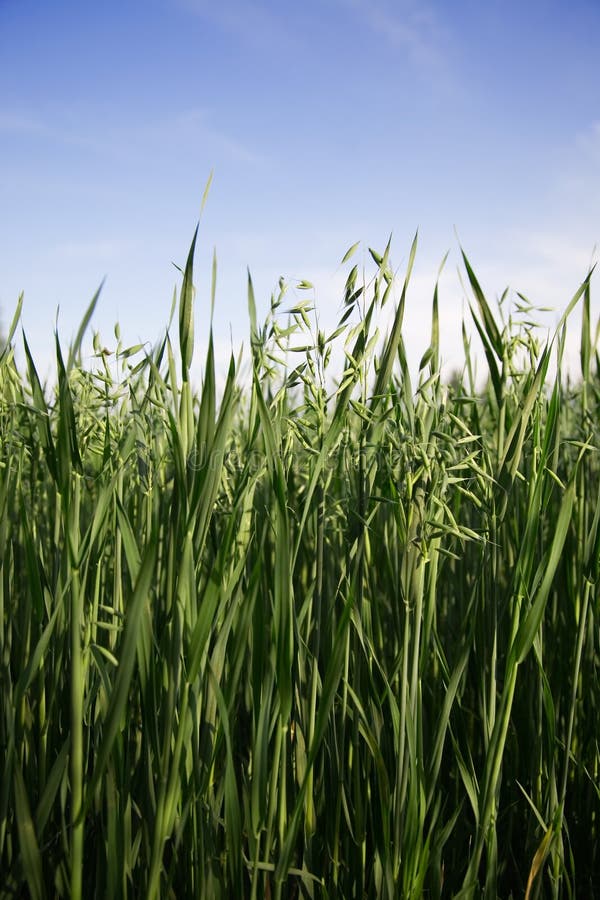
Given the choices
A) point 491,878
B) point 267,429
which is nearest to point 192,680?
point 267,429

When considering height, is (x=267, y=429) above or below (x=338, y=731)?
above

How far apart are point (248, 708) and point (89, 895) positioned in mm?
414

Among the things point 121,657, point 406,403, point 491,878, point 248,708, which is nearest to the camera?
point 121,657

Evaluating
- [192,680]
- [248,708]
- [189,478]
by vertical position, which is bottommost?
[248,708]

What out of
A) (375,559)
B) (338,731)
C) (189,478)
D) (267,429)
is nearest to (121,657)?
(189,478)

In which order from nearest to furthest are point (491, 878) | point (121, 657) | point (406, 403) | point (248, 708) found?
point (121, 657) → point (406, 403) → point (491, 878) → point (248, 708)

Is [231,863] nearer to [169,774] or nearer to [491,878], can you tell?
[169,774]

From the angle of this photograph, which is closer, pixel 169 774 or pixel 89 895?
pixel 169 774

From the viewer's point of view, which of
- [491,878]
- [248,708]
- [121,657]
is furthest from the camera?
[248,708]

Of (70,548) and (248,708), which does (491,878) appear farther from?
(70,548)

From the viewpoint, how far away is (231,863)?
3.31ft

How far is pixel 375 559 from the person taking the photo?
57.1 inches

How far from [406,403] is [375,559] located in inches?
21.4

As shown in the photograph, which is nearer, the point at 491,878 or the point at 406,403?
the point at 406,403
